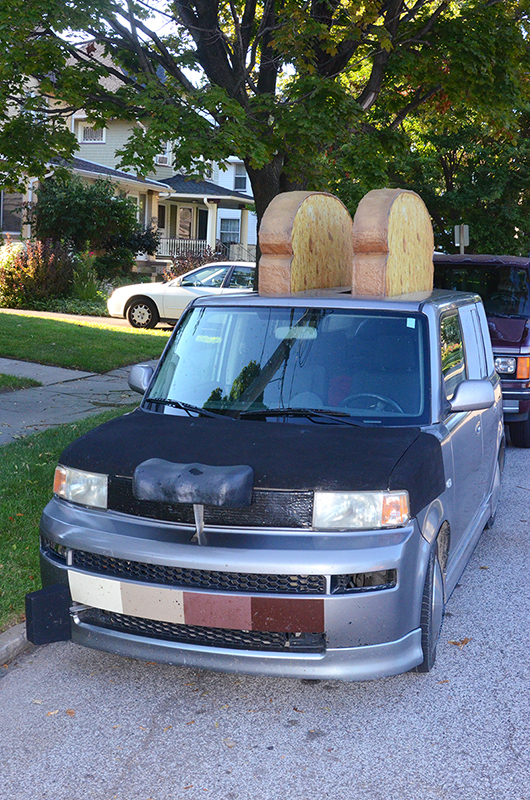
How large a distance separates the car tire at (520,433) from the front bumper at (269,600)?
6.11 m

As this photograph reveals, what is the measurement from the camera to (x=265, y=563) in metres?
3.32

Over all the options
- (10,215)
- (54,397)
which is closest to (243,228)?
(10,215)

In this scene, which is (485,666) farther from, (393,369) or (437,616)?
(393,369)

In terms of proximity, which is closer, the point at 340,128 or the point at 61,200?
the point at 340,128

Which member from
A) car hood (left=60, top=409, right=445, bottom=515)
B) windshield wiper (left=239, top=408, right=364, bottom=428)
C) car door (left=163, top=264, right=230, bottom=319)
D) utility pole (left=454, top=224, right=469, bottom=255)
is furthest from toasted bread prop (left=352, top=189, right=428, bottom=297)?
utility pole (left=454, top=224, right=469, bottom=255)

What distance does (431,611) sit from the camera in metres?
3.71

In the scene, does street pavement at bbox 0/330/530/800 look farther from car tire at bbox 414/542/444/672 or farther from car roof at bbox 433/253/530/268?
car roof at bbox 433/253/530/268

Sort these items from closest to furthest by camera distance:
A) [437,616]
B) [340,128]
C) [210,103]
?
[437,616], [210,103], [340,128]

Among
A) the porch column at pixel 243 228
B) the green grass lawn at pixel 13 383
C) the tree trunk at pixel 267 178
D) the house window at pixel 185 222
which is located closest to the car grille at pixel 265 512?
the green grass lawn at pixel 13 383

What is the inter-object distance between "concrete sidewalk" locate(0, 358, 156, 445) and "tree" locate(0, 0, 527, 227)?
2.71 metres

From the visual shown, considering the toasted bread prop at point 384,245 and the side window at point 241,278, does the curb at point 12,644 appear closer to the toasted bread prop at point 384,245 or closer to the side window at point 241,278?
the toasted bread prop at point 384,245

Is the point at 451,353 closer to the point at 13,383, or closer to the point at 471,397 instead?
the point at 471,397

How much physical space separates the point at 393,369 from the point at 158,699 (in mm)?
1993

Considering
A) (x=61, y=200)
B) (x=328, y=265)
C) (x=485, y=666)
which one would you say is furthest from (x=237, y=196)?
(x=485, y=666)
